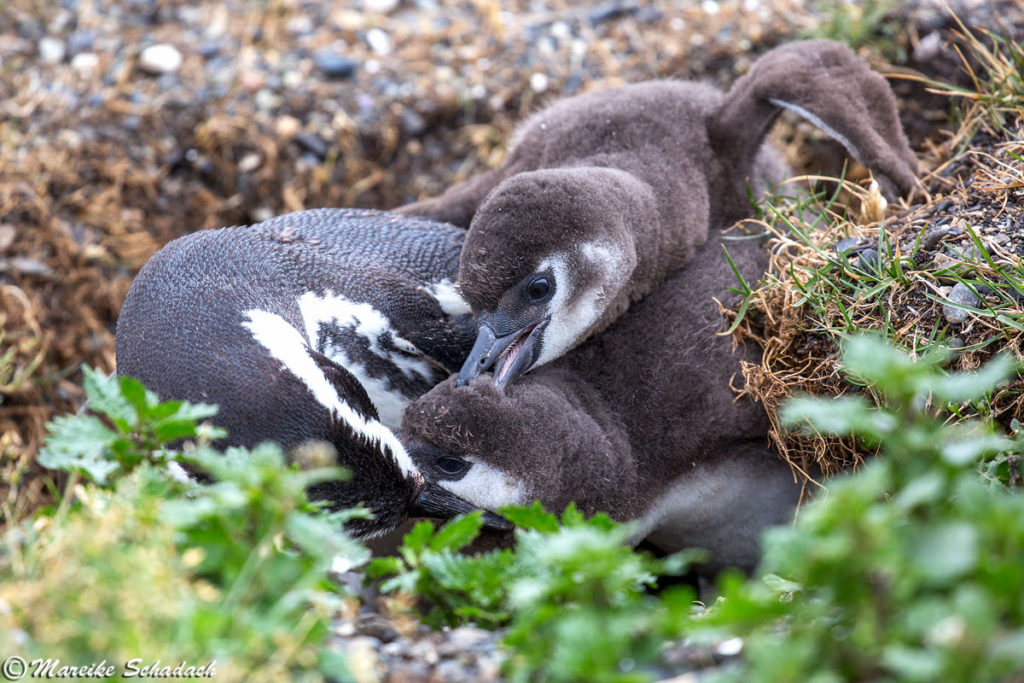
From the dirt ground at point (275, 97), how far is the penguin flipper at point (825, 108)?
28.4 inches

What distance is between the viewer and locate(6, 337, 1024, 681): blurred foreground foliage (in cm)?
144

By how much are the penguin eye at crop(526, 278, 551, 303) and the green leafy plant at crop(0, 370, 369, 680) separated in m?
1.38

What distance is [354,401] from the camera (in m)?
2.86

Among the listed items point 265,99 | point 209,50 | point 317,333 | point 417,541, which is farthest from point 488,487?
point 209,50

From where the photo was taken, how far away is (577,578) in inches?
67.6

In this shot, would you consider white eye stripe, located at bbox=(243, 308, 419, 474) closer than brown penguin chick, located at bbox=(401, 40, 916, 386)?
Yes

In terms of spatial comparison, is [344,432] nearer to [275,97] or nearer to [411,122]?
[411,122]

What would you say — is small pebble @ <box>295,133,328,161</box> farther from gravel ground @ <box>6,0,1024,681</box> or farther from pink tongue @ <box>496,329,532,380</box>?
pink tongue @ <box>496,329,532,380</box>

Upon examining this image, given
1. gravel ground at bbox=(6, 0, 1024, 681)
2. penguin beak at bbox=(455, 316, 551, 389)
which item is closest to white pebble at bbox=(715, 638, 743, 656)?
penguin beak at bbox=(455, 316, 551, 389)

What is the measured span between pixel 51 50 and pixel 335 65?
145 centimetres

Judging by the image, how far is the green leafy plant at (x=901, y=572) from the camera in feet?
4.47

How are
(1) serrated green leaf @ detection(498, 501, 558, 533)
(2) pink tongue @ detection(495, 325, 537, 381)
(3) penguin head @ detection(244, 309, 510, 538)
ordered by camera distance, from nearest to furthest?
1. (1) serrated green leaf @ detection(498, 501, 558, 533)
2. (3) penguin head @ detection(244, 309, 510, 538)
3. (2) pink tongue @ detection(495, 325, 537, 381)

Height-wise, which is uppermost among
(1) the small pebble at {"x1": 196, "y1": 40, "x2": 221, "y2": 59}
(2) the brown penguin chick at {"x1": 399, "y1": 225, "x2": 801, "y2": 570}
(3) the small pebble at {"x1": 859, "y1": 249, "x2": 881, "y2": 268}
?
(1) the small pebble at {"x1": 196, "y1": 40, "x2": 221, "y2": 59}

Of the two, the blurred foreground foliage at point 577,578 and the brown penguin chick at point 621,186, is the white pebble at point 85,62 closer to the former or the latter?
the brown penguin chick at point 621,186
